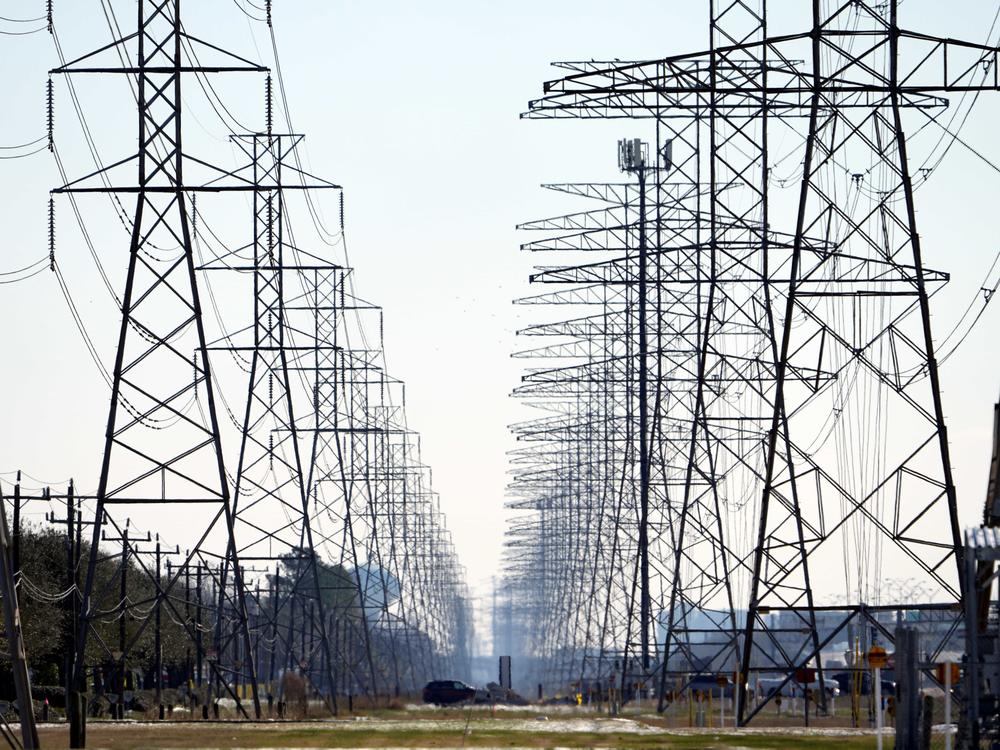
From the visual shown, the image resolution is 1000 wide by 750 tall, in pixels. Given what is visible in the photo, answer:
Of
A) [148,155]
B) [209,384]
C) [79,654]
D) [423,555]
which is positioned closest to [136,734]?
[79,654]

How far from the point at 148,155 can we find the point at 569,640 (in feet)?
343

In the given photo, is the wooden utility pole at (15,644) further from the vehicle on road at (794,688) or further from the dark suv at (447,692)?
the dark suv at (447,692)

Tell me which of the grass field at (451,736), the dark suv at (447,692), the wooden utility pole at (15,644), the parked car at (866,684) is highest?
the wooden utility pole at (15,644)

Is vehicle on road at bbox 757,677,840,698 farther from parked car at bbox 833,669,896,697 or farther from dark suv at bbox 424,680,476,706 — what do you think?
dark suv at bbox 424,680,476,706

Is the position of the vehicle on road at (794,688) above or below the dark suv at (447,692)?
above

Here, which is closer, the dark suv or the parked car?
the parked car

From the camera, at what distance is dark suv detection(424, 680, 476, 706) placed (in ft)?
293

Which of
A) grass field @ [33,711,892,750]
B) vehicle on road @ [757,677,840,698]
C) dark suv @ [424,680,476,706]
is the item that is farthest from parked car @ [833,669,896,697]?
grass field @ [33,711,892,750]

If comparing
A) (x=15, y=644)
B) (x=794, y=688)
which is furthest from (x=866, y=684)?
(x=15, y=644)

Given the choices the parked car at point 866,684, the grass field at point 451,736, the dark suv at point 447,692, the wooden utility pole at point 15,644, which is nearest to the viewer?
the wooden utility pole at point 15,644

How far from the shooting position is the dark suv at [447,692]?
89.2m

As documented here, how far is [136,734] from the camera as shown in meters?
38.6

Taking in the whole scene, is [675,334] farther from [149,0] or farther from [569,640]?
[569,640]

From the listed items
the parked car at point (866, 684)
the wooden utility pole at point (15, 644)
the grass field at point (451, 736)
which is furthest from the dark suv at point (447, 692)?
the wooden utility pole at point (15, 644)
